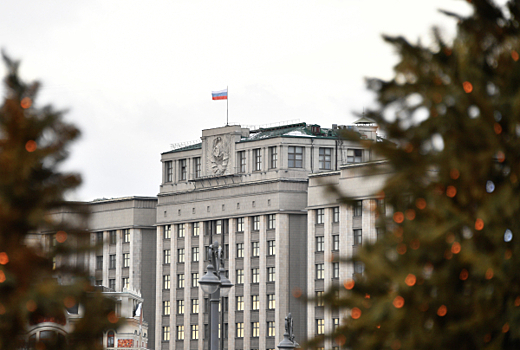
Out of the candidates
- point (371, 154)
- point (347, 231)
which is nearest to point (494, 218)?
point (371, 154)

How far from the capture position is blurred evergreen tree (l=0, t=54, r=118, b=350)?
36.0ft

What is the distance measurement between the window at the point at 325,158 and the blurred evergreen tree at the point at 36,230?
98.4m

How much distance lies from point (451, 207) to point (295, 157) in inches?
3940

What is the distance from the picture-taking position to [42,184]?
1216 cm

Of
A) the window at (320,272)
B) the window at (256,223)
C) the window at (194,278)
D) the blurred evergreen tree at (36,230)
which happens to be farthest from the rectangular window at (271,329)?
the blurred evergreen tree at (36,230)

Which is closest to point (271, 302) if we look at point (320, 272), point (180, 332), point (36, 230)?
point (320, 272)

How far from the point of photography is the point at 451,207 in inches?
405

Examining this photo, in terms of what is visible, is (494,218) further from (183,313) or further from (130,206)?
(130,206)

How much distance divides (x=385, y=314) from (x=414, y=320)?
276 millimetres

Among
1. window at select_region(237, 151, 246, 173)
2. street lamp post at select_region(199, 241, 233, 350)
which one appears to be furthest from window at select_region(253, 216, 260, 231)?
street lamp post at select_region(199, 241, 233, 350)

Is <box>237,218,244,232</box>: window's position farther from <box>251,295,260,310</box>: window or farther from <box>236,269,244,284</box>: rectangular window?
<box>251,295,260,310</box>: window

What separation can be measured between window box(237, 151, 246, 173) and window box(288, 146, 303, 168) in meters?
5.80

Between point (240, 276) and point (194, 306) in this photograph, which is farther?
point (194, 306)

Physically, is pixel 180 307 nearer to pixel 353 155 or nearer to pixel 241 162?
pixel 241 162
